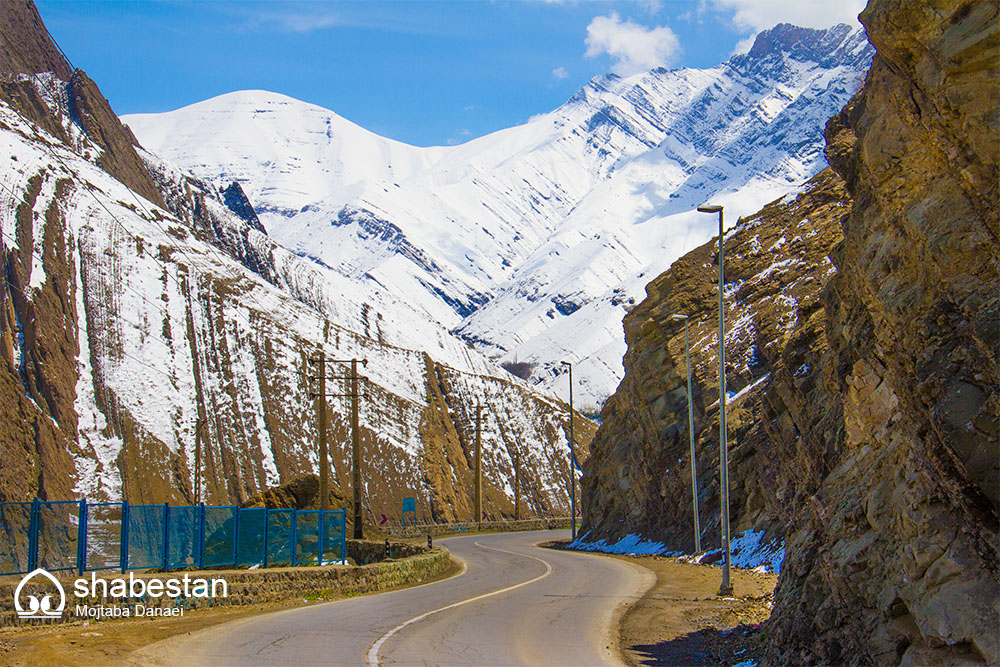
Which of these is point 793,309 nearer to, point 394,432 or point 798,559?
point 798,559

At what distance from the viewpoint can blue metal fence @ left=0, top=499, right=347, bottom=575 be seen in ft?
52.3

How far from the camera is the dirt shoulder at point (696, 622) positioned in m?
13.3

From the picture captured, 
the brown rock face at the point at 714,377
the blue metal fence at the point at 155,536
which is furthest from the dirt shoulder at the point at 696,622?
the blue metal fence at the point at 155,536

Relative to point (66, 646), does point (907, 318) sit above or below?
above

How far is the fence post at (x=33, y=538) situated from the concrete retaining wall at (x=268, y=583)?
0.41 m

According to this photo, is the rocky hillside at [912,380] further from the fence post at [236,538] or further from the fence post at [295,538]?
the fence post at [295,538]

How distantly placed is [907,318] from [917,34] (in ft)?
8.74

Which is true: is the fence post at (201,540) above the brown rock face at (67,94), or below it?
below

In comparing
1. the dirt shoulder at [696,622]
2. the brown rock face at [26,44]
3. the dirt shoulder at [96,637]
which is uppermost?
the brown rock face at [26,44]

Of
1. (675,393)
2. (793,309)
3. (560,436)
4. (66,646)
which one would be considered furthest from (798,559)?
(560,436)

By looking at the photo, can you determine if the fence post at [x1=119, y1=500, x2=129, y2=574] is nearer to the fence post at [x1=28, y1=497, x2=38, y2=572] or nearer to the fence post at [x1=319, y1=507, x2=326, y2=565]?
the fence post at [x1=28, y1=497, x2=38, y2=572]

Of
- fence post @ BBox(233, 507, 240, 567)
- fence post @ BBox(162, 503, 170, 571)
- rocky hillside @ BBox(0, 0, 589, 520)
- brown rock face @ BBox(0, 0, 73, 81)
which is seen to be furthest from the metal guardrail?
brown rock face @ BBox(0, 0, 73, 81)

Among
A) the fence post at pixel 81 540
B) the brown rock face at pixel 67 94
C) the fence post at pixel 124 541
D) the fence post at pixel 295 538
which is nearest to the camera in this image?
the fence post at pixel 81 540

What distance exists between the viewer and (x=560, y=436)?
351 ft
